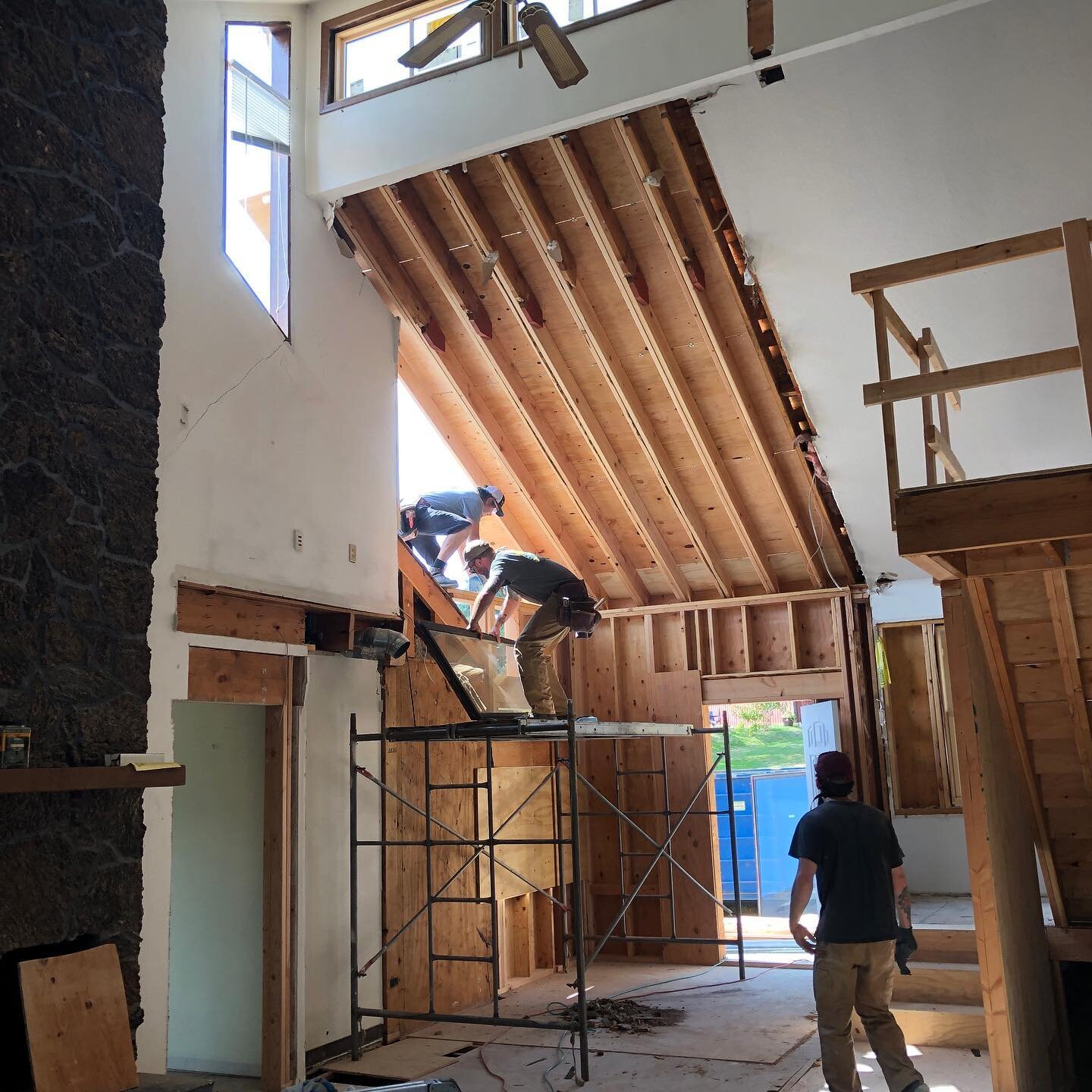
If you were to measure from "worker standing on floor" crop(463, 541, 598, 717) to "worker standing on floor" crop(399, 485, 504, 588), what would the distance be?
0.90 m

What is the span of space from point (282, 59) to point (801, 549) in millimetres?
5331

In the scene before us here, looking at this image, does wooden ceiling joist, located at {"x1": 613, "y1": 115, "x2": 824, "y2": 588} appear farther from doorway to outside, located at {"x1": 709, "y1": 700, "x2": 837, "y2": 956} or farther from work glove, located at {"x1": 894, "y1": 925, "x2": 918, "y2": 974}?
work glove, located at {"x1": 894, "y1": 925, "x2": 918, "y2": 974}

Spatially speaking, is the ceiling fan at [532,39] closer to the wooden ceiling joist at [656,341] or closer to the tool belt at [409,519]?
the wooden ceiling joist at [656,341]

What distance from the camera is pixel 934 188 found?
222 inches

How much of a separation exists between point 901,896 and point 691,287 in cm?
A: 393

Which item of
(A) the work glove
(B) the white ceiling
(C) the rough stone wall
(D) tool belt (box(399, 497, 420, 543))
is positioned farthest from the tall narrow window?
(A) the work glove

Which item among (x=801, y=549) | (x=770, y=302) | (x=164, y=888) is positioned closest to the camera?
(x=164, y=888)

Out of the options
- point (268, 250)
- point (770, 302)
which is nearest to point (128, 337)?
point (268, 250)

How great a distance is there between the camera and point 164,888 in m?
4.84

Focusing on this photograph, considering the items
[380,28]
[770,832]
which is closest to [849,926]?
[380,28]

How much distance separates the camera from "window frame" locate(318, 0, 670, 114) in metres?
5.98

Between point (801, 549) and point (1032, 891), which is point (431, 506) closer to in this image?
point (801, 549)

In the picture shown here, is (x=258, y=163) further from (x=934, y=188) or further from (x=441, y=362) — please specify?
(x=934, y=188)

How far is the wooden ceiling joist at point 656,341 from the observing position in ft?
20.8
